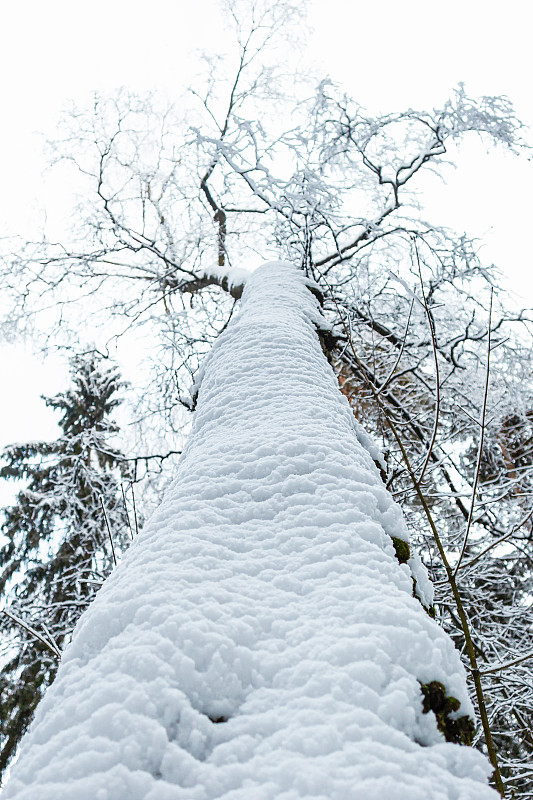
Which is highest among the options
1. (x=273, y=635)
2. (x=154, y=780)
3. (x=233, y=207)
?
(x=233, y=207)

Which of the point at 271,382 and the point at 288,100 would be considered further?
the point at 288,100

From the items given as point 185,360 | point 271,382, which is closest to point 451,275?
point 185,360

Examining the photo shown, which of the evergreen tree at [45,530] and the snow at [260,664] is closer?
the snow at [260,664]

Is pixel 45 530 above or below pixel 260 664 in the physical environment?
above

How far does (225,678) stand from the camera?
2.48 ft

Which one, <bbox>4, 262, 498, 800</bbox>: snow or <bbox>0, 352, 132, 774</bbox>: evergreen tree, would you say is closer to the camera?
<bbox>4, 262, 498, 800</bbox>: snow

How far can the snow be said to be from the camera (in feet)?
2.04

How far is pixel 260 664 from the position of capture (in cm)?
78

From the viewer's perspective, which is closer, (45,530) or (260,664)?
(260,664)

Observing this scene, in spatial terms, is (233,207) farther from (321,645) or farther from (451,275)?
(321,645)

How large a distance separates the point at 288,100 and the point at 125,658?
7.03 m

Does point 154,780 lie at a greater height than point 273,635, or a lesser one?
lesser

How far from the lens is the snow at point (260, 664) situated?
24.5 inches

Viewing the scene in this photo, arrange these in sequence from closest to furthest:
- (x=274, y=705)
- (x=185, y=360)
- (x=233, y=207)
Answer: (x=274, y=705), (x=185, y=360), (x=233, y=207)
